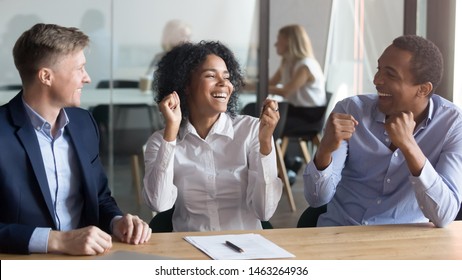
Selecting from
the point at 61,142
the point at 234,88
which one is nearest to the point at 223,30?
the point at 234,88

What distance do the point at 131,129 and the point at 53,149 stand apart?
3.22 m

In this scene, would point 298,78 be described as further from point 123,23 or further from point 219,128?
point 219,128

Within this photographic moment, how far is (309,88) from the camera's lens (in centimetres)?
602

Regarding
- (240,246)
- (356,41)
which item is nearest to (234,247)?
(240,246)

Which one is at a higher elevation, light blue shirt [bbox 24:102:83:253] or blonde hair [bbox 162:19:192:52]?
blonde hair [bbox 162:19:192:52]

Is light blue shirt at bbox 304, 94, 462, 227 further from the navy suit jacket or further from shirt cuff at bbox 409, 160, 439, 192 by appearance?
the navy suit jacket

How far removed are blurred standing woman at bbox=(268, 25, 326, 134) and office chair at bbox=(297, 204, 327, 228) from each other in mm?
3062

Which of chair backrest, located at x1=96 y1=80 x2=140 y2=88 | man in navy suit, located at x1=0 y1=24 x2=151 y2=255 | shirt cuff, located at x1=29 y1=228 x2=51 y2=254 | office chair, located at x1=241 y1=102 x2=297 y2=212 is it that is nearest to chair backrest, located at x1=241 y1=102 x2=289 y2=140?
office chair, located at x1=241 y1=102 x2=297 y2=212

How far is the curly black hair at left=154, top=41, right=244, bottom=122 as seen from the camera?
119 inches

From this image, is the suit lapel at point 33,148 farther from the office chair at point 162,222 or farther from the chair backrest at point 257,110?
the chair backrest at point 257,110

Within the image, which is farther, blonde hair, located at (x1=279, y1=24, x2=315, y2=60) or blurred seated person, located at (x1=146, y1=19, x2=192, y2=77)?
blonde hair, located at (x1=279, y1=24, x2=315, y2=60)

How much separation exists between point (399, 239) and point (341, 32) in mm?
3914

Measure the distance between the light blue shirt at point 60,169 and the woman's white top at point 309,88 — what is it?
361cm

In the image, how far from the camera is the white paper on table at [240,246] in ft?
6.82
